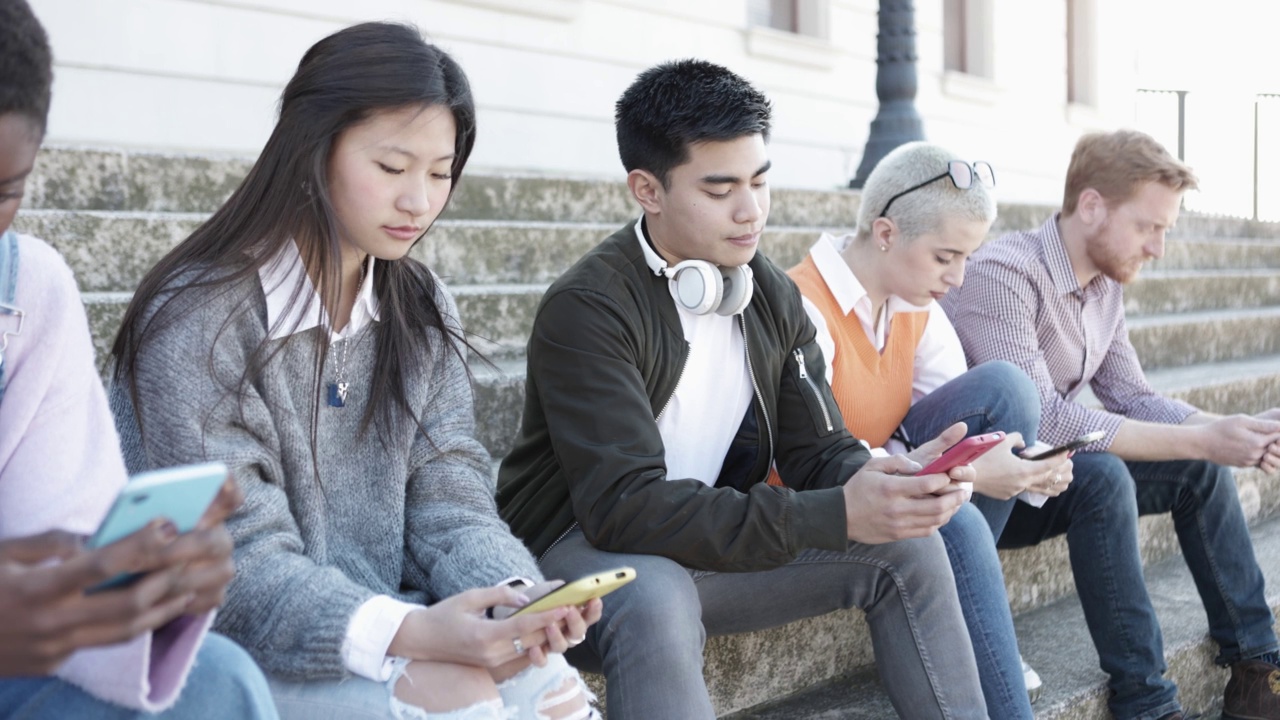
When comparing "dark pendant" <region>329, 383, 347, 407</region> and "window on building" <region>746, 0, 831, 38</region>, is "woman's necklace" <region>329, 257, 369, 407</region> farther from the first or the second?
"window on building" <region>746, 0, 831, 38</region>

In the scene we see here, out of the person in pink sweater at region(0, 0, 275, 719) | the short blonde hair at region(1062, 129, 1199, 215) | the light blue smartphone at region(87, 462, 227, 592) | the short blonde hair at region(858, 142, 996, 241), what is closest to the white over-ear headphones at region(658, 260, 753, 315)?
the short blonde hair at region(858, 142, 996, 241)

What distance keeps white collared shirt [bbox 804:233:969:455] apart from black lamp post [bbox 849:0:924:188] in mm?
2740

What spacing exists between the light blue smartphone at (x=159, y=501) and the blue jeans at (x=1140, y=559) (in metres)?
2.31

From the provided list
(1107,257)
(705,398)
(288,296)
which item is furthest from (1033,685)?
(288,296)

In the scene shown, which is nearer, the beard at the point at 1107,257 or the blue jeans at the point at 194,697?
the blue jeans at the point at 194,697

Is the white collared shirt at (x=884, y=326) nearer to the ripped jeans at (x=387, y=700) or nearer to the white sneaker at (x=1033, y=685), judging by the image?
the white sneaker at (x=1033, y=685)

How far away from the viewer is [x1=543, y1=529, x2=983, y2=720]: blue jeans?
191cm

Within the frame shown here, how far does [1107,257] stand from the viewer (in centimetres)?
332

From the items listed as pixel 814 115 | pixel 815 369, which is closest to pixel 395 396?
pixel 815 369

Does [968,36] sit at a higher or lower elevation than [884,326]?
higher

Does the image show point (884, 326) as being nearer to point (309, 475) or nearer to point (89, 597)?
point (309, 475)

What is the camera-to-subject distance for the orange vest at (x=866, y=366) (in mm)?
2770

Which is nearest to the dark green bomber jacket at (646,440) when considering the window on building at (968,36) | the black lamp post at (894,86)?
the black lamp post at (894,86)

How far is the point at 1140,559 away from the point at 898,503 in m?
1.26
